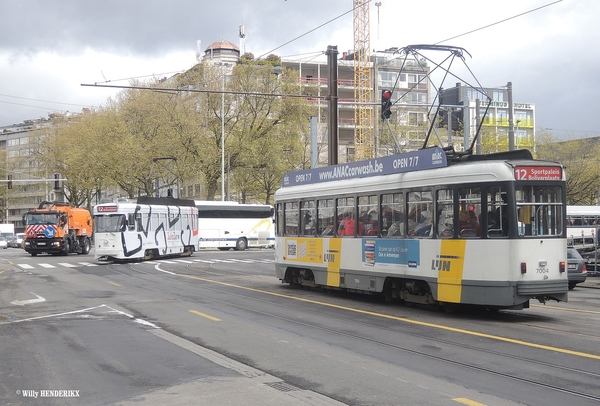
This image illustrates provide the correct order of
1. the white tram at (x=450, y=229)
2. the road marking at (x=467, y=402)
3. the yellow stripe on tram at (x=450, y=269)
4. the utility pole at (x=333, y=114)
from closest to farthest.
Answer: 1. the road marking at (x=467, y=402)
2. the white tram at (x=450, y=229)
3. the yellow stripe on tram at (x=450, y=269)
4. the utility pole at (x=333, y=114)

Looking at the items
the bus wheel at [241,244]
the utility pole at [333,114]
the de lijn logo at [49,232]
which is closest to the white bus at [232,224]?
the bus wheel at [241,244]

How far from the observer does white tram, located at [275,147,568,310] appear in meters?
13.6

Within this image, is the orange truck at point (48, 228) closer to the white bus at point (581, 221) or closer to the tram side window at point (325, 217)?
the tram side window at point (325, 217)

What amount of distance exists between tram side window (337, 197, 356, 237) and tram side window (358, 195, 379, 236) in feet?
1.19

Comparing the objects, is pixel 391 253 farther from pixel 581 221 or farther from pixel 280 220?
pixel 581 221

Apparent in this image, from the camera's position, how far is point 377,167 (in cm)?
1755

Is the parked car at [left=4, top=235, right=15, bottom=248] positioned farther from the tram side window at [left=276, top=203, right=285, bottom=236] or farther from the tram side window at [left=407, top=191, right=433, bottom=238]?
the tram side window at [left=407, top=191, right=433, bottom=238]

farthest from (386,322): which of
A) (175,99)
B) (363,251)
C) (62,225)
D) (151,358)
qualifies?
(175,99)

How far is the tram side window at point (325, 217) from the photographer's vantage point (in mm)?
19159

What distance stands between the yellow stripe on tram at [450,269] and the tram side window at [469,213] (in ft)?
0.78

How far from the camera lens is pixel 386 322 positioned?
45.4 feet

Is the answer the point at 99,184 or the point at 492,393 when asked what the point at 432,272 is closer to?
the point at 492,393

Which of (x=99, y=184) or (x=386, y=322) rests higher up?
(x=99, y=184)

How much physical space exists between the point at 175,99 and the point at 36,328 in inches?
1898
